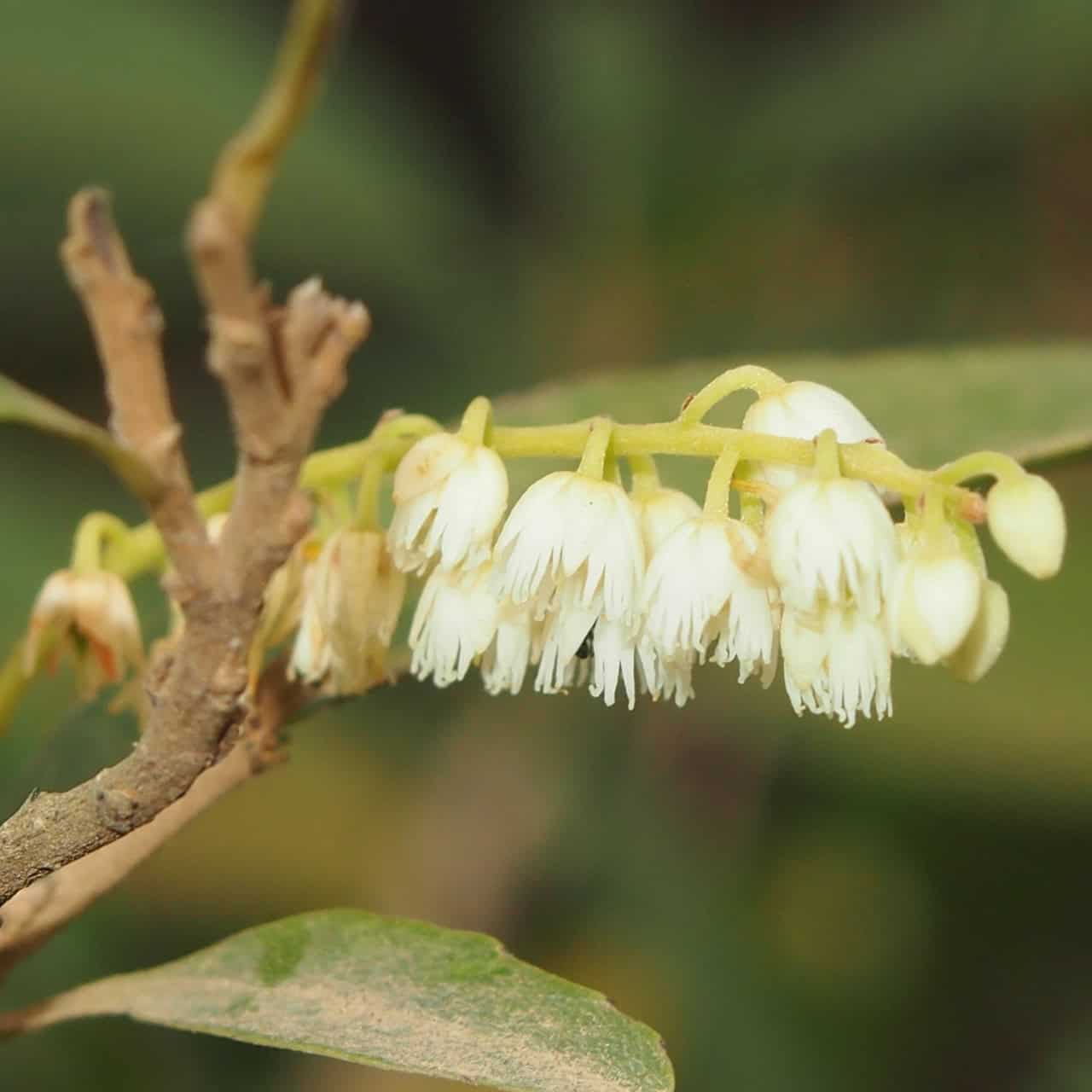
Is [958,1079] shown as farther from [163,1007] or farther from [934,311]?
[163,1007]

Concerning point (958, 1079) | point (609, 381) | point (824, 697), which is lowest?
point (958, 1079)

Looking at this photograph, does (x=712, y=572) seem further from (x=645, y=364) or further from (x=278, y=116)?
(x=645, y=364)

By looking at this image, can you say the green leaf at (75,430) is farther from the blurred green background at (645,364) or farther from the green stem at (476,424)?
the blurred green background at (645,364)

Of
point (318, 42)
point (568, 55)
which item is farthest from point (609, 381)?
point (568, 55)

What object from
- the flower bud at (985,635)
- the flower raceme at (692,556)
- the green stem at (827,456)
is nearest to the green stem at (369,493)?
the flower raceme at (692,556)

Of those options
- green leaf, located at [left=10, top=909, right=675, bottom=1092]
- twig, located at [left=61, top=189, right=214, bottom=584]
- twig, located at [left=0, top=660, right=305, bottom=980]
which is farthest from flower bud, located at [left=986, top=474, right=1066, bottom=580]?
twig, located at [left=0, top=660, right=305, bottom=980]

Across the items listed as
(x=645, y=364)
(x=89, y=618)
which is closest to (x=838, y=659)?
(x=89, y=618)
